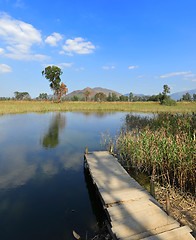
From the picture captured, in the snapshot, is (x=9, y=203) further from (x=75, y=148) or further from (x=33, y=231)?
(x=75, y=148)

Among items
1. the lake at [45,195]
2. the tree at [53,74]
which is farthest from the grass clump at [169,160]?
the tree at [53,74]

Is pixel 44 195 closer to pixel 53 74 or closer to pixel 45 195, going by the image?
pixel 45 195

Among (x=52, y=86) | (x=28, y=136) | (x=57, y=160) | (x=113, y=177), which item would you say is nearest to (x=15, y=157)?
(x=57, y=160)

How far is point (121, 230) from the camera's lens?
2.92 metres

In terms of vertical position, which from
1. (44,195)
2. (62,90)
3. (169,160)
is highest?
(62,90)

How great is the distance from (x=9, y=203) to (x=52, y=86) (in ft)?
172

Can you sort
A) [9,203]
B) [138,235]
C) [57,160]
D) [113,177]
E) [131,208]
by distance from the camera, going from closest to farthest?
[138,235] → [131,208] → [9,203] → [113,177] → [57,160]

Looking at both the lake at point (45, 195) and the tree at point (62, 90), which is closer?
the lake at point (45, 195)

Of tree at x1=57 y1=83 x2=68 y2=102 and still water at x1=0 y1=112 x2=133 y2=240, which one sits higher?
tree at x1=57 y1=83 x2=68 y2=102

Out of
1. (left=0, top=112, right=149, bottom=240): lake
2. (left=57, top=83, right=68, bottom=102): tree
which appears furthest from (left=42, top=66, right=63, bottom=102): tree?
(left=0, top=112, right=149, bottom=240): lake

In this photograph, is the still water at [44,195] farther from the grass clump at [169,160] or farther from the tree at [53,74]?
the tree at [53,74]

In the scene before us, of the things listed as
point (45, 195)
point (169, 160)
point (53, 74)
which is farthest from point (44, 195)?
point (53, 74)

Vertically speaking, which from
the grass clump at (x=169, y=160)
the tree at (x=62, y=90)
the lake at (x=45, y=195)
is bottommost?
the lake at (x=45, y=195)

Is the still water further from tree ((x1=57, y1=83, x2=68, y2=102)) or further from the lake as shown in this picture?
tree ((x1=57, y1=83, x2=68, y2=102))
